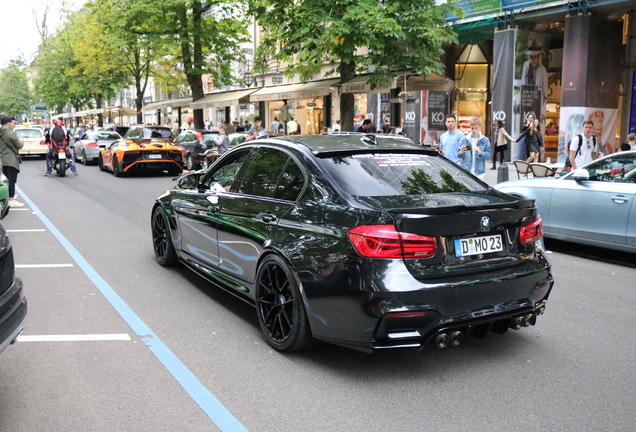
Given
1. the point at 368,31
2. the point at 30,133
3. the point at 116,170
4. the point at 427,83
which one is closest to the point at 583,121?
the point at 427,83

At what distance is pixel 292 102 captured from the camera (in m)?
38.5

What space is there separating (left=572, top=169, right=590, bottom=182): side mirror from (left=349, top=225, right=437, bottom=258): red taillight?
4.86 m

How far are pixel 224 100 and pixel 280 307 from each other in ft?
88.0

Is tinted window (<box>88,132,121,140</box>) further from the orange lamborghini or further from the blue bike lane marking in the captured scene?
the blue bike lane marking

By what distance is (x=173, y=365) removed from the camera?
14.3ft

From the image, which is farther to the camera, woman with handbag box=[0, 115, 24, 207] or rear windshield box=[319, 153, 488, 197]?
woman with handbag box=[0, 115, 24, 207]

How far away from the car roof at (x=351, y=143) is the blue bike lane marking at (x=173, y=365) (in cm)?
180

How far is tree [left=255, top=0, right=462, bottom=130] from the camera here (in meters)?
18.4

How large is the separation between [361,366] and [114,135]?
2526 centimetres

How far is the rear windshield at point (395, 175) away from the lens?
4.48 metres

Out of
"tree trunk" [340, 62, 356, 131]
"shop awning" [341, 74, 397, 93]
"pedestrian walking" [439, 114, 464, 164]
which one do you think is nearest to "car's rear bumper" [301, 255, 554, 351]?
"pedestrian walking" [439, 114, 464, 164]

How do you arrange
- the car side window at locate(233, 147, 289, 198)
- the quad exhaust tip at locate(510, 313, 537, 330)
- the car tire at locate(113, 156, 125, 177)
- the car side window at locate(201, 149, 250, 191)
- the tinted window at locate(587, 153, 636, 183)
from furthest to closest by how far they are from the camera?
the car tire at locate(113, 156, 125, 177) → the tinted window at locate(587, 153, 636, 183) → the car side window at locate(201, 149, 250, 191) → the car side window at locate(233, 147, 289, 198) → the quad exhaust tip at locate(510, 313, 537, 330)

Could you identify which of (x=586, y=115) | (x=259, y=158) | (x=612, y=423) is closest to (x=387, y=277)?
(x=612, y=423)

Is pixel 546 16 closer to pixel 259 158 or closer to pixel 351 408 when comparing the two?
pixel 259 158
